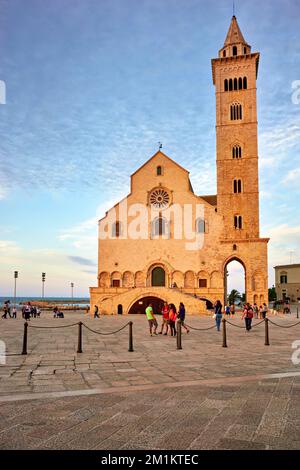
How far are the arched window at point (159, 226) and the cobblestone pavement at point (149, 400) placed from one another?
30.0 m

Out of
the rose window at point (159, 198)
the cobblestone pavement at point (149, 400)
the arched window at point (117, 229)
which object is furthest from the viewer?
the rose window at point (159, 198)

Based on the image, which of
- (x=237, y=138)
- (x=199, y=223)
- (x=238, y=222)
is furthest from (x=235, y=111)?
(x=199, y=223)

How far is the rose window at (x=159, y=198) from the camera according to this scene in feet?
139

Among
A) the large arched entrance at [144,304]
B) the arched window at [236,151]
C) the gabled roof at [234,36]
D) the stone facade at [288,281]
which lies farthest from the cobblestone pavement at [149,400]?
the stone facade at [288,281]

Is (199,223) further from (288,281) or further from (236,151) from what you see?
(288,281)

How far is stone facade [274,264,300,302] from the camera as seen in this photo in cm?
7256

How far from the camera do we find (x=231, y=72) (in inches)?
1745

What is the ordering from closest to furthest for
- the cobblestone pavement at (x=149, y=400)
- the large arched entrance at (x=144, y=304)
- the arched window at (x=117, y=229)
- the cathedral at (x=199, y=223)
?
the cobblestone pavement at (x=149, y=400), the large arched entrance at (x=144, y=304), the cathedral at (x=199, y=223), the arched window at (x=117, y=229)

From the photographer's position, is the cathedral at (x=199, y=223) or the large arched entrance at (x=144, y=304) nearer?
the large arched entrance at (x=144, y=304)

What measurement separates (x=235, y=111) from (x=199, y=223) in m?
13.8

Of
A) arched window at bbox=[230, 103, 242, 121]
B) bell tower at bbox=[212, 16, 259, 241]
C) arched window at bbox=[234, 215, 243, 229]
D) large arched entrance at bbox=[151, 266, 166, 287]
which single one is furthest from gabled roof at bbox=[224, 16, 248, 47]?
large arched entrance at bbox=[151, 266, 166, 287]

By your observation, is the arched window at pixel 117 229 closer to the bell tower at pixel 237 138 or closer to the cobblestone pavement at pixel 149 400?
the bell tower at pixel 237 138

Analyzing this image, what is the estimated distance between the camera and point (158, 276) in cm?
4141

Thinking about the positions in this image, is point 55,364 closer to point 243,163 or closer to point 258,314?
point 258,314
